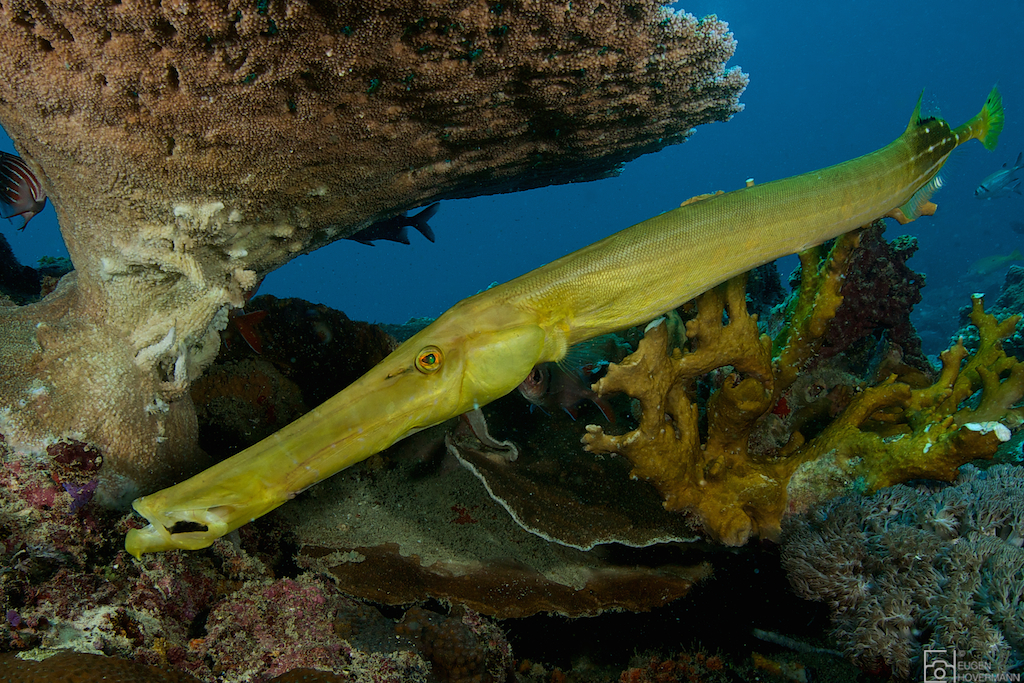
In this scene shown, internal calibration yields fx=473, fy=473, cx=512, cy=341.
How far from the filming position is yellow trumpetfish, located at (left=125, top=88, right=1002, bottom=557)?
5.64ft

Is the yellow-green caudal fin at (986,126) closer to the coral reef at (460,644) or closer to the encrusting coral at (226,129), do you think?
the encrusting coral at (226,129)

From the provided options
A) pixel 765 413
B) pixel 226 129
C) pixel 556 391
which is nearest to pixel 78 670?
pixel 226 129

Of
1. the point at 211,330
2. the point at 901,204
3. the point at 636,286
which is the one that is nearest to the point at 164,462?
the point at 211,330

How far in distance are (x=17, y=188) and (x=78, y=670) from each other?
3.83m

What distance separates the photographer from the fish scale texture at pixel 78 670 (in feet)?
5.59

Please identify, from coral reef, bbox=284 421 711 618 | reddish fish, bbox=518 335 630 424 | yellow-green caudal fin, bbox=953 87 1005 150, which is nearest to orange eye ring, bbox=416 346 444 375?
reddish fish, bbox=518 335 630 424

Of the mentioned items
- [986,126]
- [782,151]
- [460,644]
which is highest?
[782,151]

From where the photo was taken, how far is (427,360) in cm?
202

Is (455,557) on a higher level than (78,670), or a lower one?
higher

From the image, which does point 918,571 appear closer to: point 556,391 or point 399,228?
point 556,391

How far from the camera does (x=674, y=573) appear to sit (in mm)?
3016

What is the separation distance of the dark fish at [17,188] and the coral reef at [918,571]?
594 cm

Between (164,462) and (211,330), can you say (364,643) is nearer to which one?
(164,462)

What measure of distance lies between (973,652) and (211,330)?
429cm
